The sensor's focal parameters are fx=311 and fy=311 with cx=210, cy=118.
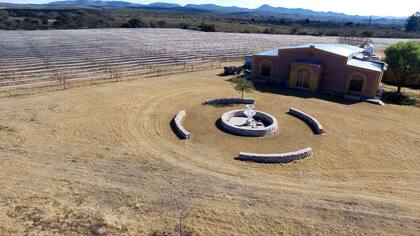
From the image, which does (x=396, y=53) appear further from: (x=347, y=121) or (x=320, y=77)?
(x=347, y=121)

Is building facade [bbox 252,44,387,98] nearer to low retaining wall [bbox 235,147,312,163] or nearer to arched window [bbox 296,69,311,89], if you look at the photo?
arched window [bbox 296,69,311,89]

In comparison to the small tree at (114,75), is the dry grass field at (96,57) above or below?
above

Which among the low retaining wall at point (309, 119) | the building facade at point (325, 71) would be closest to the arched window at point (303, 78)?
the building facade at point (325, 71)

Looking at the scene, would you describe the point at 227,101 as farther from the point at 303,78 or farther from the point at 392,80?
the point at 392,80

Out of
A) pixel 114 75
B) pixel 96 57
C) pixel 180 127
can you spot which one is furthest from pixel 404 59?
pixel 96 57

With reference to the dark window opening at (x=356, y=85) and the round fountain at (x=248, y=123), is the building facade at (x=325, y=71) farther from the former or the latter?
the round fountain at (x=248, y=123)

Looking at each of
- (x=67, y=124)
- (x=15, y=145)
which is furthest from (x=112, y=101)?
(x=15, y=145)
